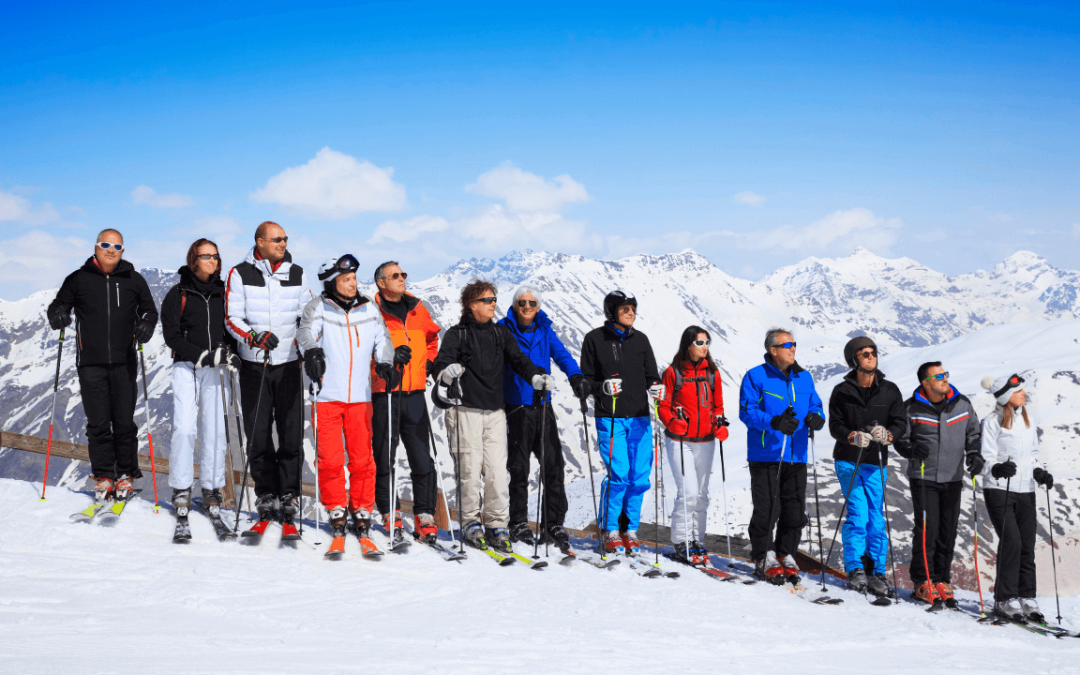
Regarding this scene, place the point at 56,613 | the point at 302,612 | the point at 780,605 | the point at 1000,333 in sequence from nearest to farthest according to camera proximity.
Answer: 1. the point at 56,613
2. the point at 302,612
3. the point at 780,605
4. the point at 1000,333

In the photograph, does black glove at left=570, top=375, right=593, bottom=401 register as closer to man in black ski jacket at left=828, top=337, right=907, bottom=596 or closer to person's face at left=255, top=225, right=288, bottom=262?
man in black ski jacket at left=828, top=337, right=907, bottom=596

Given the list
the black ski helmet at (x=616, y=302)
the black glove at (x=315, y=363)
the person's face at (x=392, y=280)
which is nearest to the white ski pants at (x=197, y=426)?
the black glove at (x=315, y=363)

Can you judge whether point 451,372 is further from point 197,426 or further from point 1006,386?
point 1006,386

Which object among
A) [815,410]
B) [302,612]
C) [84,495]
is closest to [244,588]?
[302,612]

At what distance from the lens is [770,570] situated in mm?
6898

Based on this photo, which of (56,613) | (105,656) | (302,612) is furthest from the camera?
(302,612)

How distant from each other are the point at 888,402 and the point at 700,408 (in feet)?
5.92

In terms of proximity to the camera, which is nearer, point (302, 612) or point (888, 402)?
point (302, 612)

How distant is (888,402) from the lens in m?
7.12

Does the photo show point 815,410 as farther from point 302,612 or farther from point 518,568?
point 302,612

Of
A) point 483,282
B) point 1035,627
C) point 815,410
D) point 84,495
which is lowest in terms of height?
point 1035,627

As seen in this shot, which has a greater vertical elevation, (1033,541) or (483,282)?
(483,282)

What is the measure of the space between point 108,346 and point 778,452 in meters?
6.19

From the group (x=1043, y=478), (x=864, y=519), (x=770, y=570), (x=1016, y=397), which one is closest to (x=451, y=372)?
(x=770, y=570)
